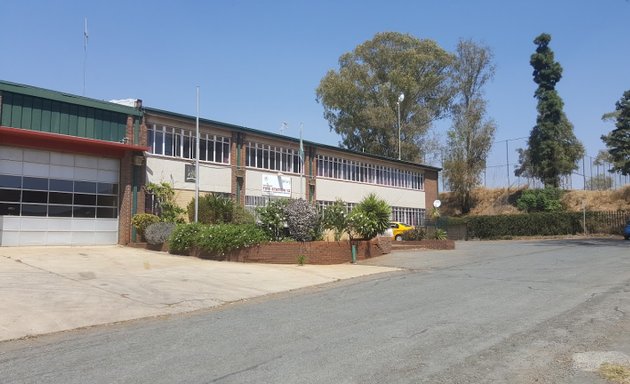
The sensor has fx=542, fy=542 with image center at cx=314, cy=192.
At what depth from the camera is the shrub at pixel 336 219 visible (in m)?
21.3

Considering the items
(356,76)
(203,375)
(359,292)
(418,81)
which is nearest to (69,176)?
(359,292)

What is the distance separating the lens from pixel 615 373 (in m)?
6.07

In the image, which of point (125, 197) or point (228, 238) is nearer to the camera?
point (228, 238)

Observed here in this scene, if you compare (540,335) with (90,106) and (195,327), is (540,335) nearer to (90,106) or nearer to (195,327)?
(195,327)

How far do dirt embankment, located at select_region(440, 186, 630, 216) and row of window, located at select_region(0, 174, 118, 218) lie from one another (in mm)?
35748

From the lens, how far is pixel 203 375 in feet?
20.0

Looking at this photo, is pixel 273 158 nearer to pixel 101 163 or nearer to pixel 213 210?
pixel 213 210

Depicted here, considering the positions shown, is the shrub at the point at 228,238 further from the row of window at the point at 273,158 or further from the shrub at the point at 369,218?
the row of window at the point at 273,158

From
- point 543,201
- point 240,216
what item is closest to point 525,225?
point 543,201

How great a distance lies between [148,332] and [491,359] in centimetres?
528

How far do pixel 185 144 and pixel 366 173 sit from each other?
697 inches

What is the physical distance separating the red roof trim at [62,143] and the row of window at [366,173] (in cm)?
1554

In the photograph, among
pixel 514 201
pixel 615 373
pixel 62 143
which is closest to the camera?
pixel 615 373

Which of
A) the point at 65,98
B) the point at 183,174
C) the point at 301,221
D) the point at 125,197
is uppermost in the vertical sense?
the point at 65,98
